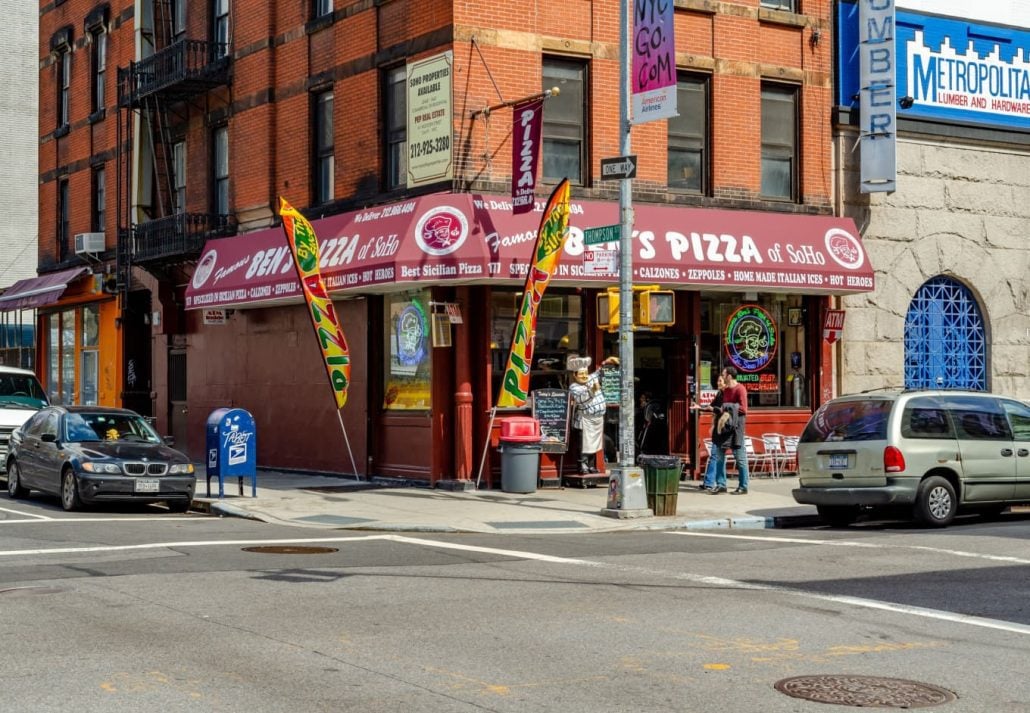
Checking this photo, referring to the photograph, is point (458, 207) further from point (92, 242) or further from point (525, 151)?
point (92, 242)

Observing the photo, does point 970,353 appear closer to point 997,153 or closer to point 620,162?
point 997,153

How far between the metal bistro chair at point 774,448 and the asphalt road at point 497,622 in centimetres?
772

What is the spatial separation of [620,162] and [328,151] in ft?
27.5

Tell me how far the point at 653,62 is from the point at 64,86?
22.2m

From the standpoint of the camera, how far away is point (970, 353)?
83.7ft

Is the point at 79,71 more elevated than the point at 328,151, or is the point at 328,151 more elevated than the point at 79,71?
the point at 79,71

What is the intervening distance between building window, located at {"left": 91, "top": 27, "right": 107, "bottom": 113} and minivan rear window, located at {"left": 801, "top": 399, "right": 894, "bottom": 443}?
2164cm

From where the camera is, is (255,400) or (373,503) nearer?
(373,503)

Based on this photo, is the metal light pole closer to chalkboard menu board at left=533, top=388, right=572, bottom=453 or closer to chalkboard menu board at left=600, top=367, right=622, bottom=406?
chalkboard menu board at left=533, top=388, right=572, bottom=453

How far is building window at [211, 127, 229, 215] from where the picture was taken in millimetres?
26875

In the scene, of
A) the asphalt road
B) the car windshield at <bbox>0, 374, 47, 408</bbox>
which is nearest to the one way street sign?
the asphalt road

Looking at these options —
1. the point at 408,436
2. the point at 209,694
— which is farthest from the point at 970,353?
the point at 209,694

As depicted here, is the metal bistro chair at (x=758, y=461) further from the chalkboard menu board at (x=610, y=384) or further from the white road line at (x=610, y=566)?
the white road line at (x=610, y=566)

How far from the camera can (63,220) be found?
114ft
